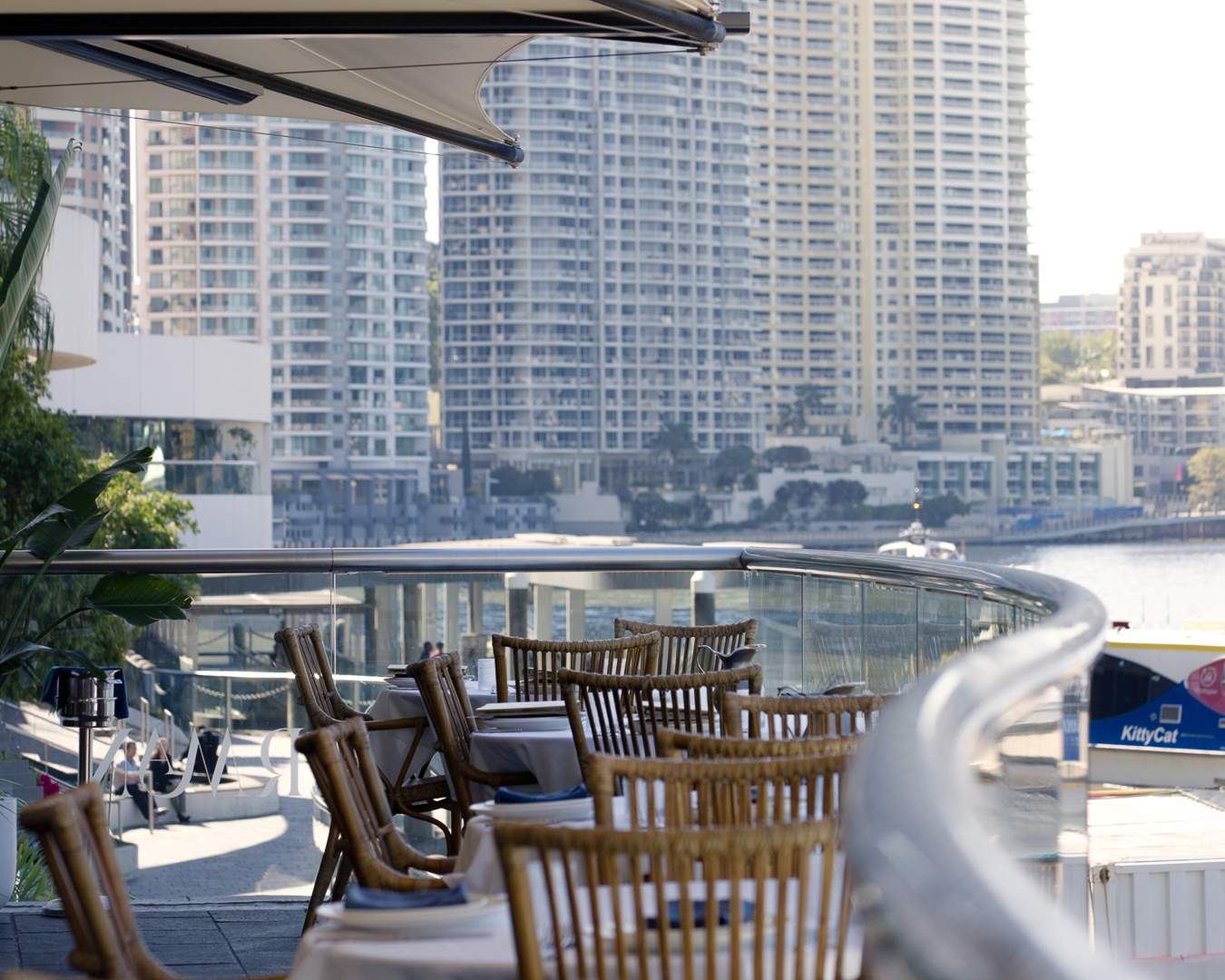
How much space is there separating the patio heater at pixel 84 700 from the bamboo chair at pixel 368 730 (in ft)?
2.45

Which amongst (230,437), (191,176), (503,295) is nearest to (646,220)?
(503,295)

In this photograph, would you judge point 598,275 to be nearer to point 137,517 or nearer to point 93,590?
point 137,517

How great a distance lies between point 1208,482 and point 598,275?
1466 inches

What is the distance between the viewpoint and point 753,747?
7.72 feet

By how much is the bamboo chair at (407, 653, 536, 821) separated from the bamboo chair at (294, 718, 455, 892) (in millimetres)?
988

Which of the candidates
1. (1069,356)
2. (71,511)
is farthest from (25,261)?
(1069,356)

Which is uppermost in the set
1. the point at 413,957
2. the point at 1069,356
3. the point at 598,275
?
the point at 598,275

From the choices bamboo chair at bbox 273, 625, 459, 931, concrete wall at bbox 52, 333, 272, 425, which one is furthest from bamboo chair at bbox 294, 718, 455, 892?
concrete wall at bbox 52, 333, 272, 425

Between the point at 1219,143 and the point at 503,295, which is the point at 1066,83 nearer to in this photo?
the point at 1219,143

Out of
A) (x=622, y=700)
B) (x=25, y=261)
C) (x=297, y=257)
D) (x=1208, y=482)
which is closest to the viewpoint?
(x=622, y=700)

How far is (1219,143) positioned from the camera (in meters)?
93.9

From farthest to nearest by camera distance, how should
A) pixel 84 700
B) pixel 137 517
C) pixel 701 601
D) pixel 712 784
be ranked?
pixel 137 517 < pixel 701 601 < pixel 84 700 < pixel 712 784

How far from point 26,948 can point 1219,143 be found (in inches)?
3940

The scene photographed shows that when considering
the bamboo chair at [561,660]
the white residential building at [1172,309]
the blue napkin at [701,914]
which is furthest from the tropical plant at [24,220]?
the white residential building at [1172,309]
